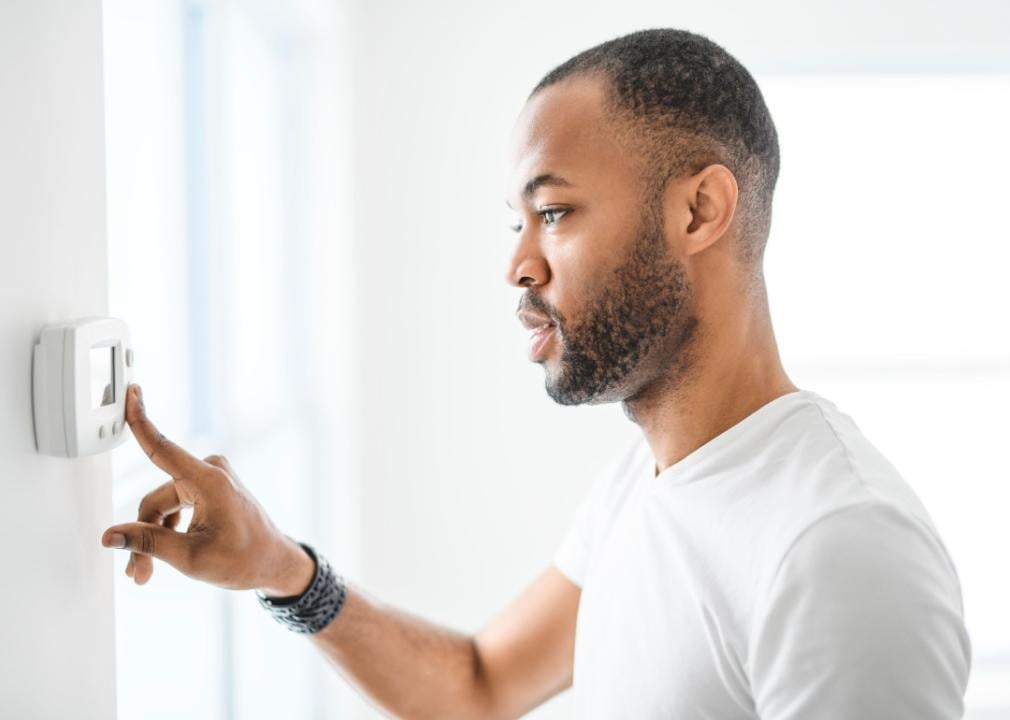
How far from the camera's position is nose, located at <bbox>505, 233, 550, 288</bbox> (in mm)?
1036

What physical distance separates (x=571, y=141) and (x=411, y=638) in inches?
26.9

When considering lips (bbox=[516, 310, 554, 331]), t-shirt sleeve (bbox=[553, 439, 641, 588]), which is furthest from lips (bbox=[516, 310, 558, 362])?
t-shirt sleeve (bbox=[553, 439, 641, 588])

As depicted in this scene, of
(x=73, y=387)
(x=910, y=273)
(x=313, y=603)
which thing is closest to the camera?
(x=73, y=387)

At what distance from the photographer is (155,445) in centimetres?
75

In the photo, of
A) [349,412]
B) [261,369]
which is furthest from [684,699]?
[349,412]

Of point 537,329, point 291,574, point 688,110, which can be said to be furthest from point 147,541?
point 688,110

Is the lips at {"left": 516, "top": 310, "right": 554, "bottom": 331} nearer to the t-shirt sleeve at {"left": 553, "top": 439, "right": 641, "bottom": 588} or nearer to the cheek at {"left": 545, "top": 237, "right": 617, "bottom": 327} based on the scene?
the cheek at {"left": 545, "top": 237, "right": 617, "bottom": 327}

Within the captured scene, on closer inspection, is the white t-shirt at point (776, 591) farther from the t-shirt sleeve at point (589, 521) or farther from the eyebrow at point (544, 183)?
the eyebrow at point (544, 183)

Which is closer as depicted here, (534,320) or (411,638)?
(534,320)

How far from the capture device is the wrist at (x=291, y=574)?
3.35ft

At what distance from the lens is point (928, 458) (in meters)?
2.74

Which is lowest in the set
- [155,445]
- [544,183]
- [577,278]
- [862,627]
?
[862,627]

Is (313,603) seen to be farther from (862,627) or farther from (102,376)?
(862,627)

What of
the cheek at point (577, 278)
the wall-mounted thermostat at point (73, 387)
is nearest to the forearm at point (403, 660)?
the cheek at point (577, 278)
